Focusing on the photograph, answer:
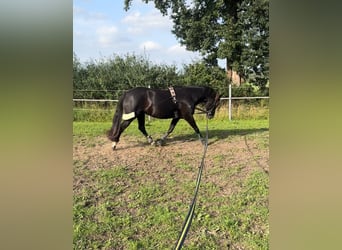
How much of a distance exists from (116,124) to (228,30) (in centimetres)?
91

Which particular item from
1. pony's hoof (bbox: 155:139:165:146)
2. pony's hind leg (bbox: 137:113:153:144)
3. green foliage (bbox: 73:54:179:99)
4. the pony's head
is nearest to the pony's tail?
green foliage (bbox: 73:54:179:99)

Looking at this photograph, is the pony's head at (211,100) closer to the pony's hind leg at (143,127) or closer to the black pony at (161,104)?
the black pony at (161,104)

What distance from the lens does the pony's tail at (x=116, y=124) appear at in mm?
1791

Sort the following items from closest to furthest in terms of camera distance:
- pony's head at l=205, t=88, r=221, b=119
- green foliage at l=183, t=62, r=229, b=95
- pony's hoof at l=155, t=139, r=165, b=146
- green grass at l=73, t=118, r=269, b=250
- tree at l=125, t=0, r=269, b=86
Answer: green grass at l=73, t=118, r=269, b=250 < tree at l=125, t=0, r=269, b=86 < green foliage at l=183, t=62, r=229, b=95 < pony's head at l=205, t=88, r=221, b=119 < pony's hoof at l=155, t=139, r=165, b=146

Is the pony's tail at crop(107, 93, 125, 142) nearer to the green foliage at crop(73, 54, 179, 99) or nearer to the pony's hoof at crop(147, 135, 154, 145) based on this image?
the green foliage at crop(73, 54, 179, 99)

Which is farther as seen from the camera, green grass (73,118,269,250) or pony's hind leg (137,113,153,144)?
pony's hind leg (137,113,153,144)

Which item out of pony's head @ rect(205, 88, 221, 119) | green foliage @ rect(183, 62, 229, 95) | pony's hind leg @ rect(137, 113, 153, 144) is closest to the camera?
green foliage @ rect(183, 62, 229, 95)

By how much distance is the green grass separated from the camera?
1089mm

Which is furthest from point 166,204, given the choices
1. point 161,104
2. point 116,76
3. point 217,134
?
point 217,134

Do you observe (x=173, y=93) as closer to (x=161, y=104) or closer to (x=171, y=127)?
(x=161, y=104)

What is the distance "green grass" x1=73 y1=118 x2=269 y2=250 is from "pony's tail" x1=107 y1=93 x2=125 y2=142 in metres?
0.05
